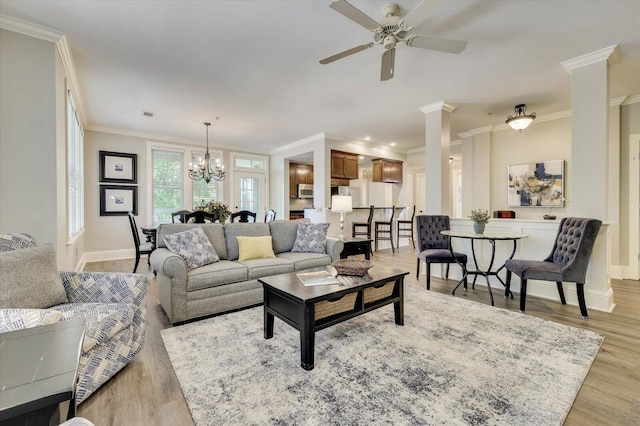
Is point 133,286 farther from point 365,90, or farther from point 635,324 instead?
point 635,324

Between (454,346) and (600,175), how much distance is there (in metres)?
2.51

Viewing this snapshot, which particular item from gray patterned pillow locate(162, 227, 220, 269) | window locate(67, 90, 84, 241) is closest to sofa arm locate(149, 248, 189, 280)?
gray patterned pillow locate(162, 227, 220, 269)

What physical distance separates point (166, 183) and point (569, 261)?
7.06m

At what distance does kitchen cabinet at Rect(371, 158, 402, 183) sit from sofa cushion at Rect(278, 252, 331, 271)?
413 centimetres

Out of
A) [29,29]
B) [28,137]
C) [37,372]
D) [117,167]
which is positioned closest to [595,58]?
[37,372]

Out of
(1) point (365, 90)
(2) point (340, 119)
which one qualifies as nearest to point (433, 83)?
(1) point (365, 90)

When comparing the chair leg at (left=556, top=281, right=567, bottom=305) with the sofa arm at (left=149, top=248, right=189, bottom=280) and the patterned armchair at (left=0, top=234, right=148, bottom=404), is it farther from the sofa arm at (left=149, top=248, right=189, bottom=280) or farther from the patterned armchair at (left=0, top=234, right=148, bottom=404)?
the patterned armchair at (left=0, top=234, right=148, bottom=404)

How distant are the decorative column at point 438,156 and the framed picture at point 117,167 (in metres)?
5.82

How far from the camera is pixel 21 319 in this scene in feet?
4.28

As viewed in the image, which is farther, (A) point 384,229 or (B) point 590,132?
(A) point 384,229

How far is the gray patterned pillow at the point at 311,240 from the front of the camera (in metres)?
3.84

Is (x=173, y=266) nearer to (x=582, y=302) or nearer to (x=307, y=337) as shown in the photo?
(x=307, y=337)

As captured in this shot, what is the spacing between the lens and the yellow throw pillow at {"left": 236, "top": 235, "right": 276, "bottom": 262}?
3.37 metres

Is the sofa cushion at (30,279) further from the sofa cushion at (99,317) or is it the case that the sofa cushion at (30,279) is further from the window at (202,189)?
the window at (202,189)
